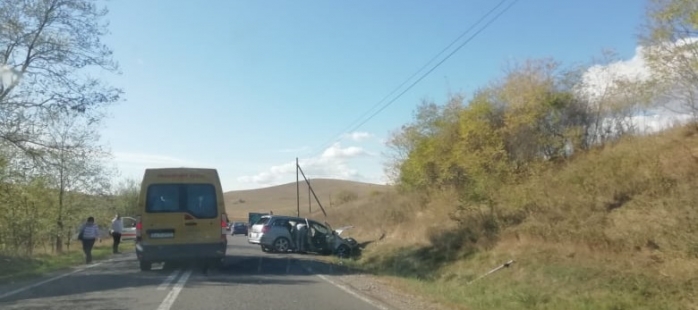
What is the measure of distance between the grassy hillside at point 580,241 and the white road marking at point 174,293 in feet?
17.1

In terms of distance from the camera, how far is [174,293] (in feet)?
43.9

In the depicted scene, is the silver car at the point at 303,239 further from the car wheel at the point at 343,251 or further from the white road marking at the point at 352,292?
the white road marking at the point at 352,292

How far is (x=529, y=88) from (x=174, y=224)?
53.2 ft

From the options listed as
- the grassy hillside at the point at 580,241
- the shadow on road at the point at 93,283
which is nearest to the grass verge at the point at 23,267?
the shadow on road at the point at 93,283

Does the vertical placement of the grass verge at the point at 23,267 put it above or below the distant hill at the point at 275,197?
below

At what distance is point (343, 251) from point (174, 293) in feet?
51.2

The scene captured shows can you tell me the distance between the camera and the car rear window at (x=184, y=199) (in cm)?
1758

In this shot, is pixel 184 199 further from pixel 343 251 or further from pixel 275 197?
pixel 275 197

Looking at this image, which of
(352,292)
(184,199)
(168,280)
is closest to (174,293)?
(168,280)

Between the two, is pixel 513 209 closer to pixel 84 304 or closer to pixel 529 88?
pixel 529 88

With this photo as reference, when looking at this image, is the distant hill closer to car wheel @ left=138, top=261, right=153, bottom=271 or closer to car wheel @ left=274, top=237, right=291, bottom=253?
car wheel @ left=274, top=237, right=291, bottom=253

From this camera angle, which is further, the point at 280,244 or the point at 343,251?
the point at 280,244

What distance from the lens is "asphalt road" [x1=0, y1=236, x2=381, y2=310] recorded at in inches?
469


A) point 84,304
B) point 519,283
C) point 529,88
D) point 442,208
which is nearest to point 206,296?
point 84,304
